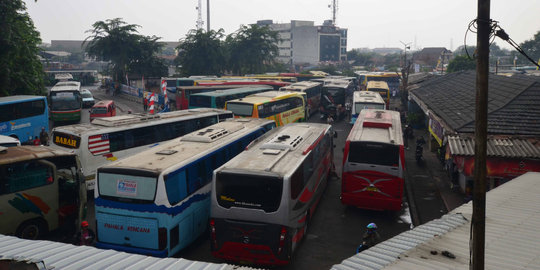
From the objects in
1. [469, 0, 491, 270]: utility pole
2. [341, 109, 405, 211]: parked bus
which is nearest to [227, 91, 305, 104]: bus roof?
[341, 109, 405, 211]: parked bus

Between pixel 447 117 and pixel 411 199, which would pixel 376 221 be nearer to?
pixel 411 199

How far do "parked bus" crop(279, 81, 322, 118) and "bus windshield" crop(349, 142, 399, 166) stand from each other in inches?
893

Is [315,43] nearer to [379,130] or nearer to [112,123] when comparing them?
[379,130]

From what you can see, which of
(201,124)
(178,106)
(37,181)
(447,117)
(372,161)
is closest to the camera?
(37,181)

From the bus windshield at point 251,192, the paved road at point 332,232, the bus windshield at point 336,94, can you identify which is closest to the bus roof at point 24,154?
the paved road at point 332,232

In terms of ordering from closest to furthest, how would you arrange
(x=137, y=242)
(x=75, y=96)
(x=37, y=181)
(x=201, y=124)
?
(x=137, y=242), (x=37, y=181), (x=201, y=124), (x=75, y=96)

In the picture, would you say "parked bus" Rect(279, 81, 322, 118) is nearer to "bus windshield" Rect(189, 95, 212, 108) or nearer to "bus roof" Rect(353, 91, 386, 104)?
"bus roof" Rect(353, 91, 386, 104)

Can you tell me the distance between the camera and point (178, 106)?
3597 cm

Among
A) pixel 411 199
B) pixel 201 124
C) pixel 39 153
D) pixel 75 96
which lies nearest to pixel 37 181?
pixel 39 153

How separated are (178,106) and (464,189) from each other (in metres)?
25.4

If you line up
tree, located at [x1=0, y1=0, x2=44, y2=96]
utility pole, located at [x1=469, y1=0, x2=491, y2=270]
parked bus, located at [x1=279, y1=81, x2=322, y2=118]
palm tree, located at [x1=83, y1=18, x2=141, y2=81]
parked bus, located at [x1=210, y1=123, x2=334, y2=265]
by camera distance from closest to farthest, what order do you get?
1. utility pole, located at [x1=469, y1=0, x2=491, y2=270]
2. parked bus, located at [x1=210, y1=123, x2=334, y2=265]
3. tree, located at [x1=0, y1=0, x2=44, y2=96]
4. parked bus, located at [x1=279, y1=81, x2=322, y2=118]
5. palm tree, located at [x1=83, y1=18, x2=141, y2=81]

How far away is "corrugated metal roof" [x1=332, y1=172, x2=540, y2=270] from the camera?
22.1 ft

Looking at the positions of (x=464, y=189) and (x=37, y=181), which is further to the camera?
(x=464, y=189)

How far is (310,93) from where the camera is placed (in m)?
39.6
